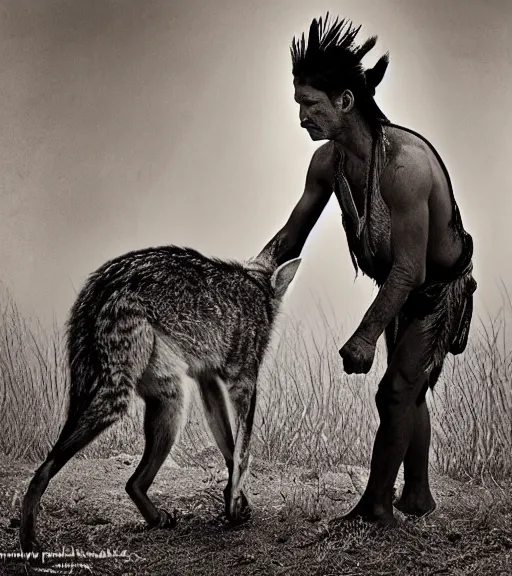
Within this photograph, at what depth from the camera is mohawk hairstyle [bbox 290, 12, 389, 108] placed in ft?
8.54

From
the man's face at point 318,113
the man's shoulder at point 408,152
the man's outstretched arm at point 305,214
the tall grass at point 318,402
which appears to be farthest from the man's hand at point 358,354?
the man's face at point 318,113

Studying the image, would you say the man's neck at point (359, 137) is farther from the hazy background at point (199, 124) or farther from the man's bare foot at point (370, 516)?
the man's bare foot at point (370, 516)

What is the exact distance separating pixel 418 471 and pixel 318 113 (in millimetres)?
1188

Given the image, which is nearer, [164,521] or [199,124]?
[164,521]

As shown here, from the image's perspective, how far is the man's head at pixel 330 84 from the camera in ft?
8.54

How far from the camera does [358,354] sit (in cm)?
254

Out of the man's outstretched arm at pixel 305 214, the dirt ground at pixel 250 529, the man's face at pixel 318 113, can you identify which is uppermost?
the man's face at pixel 318 113

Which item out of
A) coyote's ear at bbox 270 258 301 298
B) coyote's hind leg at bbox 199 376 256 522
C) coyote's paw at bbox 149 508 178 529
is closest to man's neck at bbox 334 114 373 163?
coyote's ear at bbox 270 258 301 298

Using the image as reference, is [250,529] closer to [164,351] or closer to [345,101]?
[164,351]

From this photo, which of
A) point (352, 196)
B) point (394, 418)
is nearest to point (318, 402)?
point (394, 418)

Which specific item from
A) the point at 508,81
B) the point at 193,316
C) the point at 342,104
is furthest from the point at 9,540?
the point at 508,81

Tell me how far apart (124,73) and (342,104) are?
0.81 meters

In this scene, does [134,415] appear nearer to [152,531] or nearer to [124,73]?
[152,531]

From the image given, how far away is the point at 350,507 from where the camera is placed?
274 centimetres
